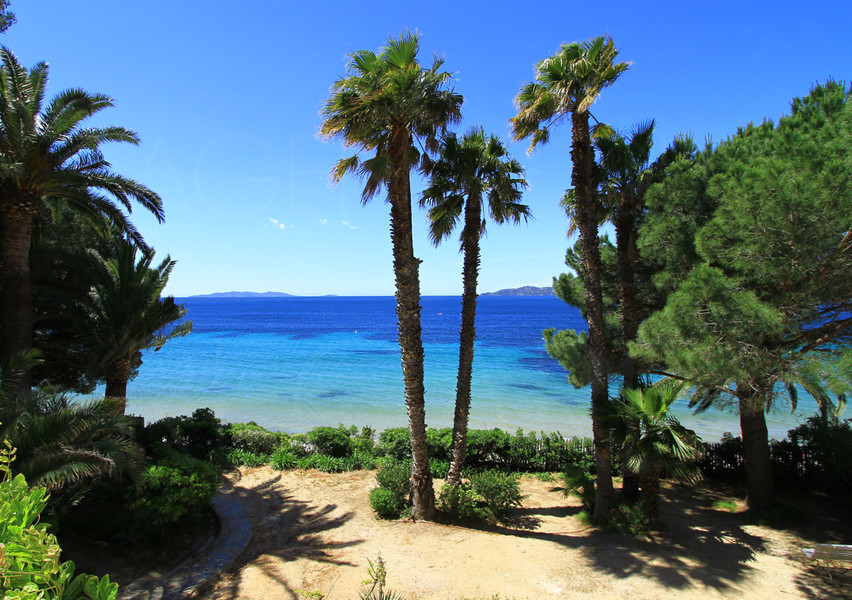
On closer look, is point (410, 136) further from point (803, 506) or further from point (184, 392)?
point (184, 392)

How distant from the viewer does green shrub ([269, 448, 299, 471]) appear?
1279 cm

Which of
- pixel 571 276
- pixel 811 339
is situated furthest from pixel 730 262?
pixel 571 276

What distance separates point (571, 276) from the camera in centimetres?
1355

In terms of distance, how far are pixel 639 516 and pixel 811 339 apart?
4.71 meters

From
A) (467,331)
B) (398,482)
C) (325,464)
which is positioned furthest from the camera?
(325,464)

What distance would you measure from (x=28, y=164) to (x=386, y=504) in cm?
1095

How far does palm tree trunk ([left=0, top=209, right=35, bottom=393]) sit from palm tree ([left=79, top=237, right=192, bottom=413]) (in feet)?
4.56

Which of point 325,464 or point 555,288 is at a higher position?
point 555,288

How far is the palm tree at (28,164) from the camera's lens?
9375 millimetres

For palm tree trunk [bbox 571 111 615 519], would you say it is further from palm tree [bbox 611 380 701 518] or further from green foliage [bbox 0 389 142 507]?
green foliage [bbox 0 389 142 507]

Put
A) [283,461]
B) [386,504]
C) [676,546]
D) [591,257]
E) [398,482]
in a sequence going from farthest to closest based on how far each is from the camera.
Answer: [283,461] < [398,482] < [386,504] < [591,257] < [676,546]

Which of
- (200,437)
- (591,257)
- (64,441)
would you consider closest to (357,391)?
(200,437)

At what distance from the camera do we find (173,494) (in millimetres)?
7195

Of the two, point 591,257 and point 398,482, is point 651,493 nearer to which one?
point 591,257
